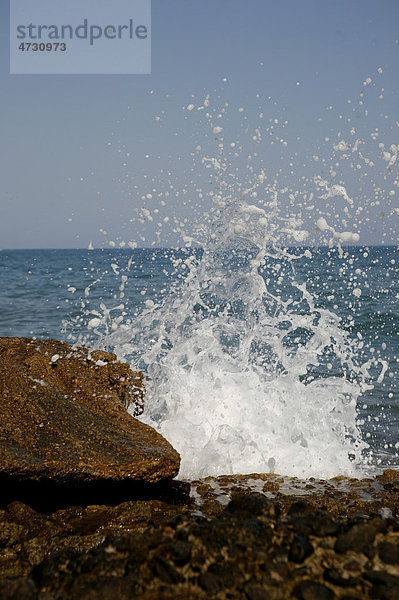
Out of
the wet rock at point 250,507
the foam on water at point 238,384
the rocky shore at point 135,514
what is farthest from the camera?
the foam on water at point 238,384

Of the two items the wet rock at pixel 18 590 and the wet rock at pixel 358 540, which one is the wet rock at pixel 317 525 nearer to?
the wet rock at pixel 358 540

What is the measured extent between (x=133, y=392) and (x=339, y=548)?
A: 3.36 metres

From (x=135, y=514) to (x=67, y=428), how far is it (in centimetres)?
76

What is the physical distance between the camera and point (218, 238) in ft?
21.9

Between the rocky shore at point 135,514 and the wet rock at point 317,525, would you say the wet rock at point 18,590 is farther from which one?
the wet rock at point 317,525

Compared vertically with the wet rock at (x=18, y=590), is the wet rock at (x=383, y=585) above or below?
above

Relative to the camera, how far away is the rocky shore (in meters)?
1.86

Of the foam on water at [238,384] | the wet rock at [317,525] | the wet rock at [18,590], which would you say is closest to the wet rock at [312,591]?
the wet rock at [317,525]

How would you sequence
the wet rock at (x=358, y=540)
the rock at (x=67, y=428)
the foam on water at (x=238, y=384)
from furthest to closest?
1. the foam on water at (x=238, y=384)
2. the rock at (x=67, y=428)
3. the wet rock at (x=358, y=540)

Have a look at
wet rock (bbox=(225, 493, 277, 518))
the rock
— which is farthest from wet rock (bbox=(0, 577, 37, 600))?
the rock

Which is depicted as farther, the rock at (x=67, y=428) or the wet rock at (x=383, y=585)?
the rock at (x=67, y=428)

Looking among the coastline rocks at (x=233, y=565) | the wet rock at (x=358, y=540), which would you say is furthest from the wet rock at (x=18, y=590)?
the wet rock at (x=358, y=540)

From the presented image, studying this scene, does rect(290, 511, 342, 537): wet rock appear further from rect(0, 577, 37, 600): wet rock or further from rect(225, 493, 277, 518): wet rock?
rect(0, 577, 37, 600): wet rock

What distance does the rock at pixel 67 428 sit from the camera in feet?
10.8
